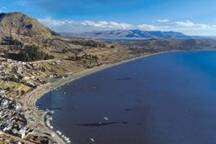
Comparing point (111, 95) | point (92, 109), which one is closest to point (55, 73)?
point (111, 95)

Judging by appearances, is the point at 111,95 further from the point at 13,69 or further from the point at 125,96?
the point at 13,69

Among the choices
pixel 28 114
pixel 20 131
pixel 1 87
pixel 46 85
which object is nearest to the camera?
pixel 20 131

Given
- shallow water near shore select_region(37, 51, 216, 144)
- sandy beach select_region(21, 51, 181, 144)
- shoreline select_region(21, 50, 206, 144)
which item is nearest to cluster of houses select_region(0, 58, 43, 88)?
shoreline select_region(21, 50, 206, 144)

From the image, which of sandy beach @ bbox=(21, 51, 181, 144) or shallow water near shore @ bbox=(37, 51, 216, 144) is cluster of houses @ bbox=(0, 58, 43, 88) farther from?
shallow water near shore @ bbox=(37, 51, 216, 144)

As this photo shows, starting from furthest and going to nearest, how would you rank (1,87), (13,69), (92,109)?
(13,69) → (1,87) → (92,109)

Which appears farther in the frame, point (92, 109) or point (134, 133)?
point (92, 109)

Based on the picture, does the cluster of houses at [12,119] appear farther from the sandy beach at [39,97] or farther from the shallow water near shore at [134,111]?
the shallow water near shore at [134,111]

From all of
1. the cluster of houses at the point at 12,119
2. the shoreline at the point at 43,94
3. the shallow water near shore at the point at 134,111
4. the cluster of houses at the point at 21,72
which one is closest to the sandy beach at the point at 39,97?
the shoreline at the point at 43,94

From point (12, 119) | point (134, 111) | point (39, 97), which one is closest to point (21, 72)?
point (39, 97)
